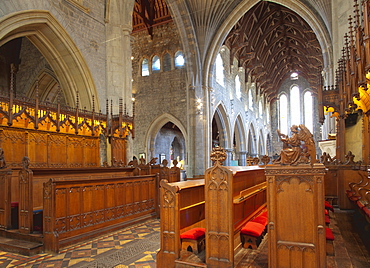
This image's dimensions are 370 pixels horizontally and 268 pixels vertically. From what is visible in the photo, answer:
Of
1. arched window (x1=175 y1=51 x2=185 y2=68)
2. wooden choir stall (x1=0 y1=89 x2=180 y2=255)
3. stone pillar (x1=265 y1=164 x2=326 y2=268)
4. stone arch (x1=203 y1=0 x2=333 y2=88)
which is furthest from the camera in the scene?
arched window (x1=175 y1=51 x2=185 y2=68)

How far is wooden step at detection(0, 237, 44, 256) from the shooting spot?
3.91 metres

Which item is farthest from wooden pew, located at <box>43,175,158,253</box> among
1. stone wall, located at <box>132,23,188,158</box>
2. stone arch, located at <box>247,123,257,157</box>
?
stone arch, located at <box>247,123,257,157</box>

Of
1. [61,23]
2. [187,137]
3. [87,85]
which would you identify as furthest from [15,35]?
[187,137]

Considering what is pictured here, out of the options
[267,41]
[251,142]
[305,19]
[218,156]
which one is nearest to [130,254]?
[218,156]

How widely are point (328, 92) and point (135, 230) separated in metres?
6.58

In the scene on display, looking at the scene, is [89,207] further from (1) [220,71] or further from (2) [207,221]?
(1) [220,71]

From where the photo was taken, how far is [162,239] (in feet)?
10.5

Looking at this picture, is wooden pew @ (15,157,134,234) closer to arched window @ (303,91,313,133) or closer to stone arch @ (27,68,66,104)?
stone arch @ (27,68,66,104)

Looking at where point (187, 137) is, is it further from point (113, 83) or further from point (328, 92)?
point (328, 92)

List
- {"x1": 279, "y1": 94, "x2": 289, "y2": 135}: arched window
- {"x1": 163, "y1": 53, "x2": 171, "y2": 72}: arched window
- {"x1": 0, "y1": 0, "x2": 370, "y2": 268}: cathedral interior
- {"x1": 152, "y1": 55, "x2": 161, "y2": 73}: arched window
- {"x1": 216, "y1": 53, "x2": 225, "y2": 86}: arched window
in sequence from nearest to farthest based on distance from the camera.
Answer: {"x1": 0, "y1": 0, "x2": 370, "y2": 268}: cathedral interior → {"x1": 163, "y1": 53, "x2": 171, "y2": 72}: arched window → {"x1": 152, "y1": 55, "x2": 161, "y2": 73}: arched window → {"x1": 216, "y1": 53, "x2": 225, "y2": 86}: arched window → {"x1": 279, "y1": 94, "x2": 289, "y2": 135}: arched window

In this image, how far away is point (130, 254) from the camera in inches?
151

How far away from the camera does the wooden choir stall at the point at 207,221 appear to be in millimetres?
2871

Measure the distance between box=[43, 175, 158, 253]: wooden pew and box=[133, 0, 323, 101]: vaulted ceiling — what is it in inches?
551

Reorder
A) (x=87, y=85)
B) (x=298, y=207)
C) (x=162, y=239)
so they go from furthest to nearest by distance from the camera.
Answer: (x=87, y=85) → (x=162, y=239) → (x=298, y=207)
